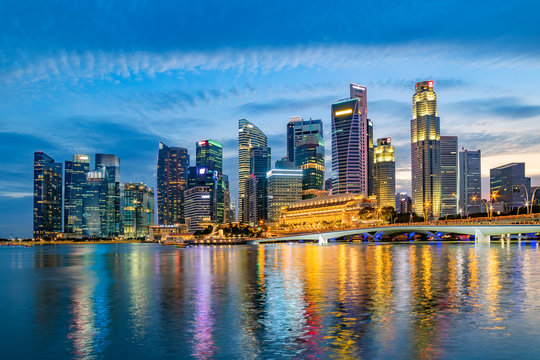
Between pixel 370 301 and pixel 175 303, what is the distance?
49.7 ft

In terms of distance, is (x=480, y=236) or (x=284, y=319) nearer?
(x=284, y=319)

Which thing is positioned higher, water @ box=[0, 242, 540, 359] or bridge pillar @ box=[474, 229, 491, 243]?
water @ box=[0, 242, 540, 359]

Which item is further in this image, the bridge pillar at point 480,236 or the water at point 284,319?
the bridge pillar at point 480,236

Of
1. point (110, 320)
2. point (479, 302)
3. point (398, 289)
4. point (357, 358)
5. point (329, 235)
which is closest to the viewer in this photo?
point (357, 358)

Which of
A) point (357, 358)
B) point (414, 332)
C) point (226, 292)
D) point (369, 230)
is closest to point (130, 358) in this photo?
point (357, 358)

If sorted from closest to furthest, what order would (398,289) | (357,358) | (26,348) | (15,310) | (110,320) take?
(357,358), (26,348), (110,320), (15,310), (398,289)

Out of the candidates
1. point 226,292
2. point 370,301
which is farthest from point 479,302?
point 226,292

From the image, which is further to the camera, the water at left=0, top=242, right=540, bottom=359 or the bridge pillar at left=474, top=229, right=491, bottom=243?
the bridge pillar at left=474, top=229, right=491, bottom=243

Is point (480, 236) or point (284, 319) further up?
point (284, 319)

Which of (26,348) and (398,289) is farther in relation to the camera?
(398,289)

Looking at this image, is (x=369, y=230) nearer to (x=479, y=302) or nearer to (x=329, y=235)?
(x=329, y=235)

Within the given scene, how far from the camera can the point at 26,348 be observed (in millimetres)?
24766

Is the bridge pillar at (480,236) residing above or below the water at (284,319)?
below

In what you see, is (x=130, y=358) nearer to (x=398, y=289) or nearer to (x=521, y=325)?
(x=521, y=325)
